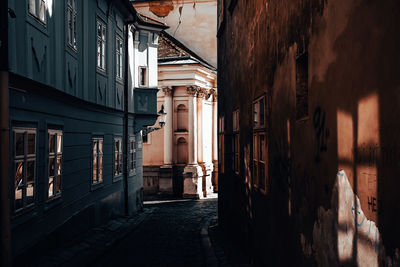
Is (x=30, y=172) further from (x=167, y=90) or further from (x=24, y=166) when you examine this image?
(x=167, y=90)

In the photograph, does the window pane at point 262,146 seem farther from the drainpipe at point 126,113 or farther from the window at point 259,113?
the drainpipe at point 126,113

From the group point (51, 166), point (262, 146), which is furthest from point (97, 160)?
point (262, 146)

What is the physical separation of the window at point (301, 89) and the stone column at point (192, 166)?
21.3 m

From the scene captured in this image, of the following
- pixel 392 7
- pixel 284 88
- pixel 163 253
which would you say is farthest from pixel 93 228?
pixel 392 7

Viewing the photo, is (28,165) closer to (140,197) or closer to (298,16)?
(298,16)

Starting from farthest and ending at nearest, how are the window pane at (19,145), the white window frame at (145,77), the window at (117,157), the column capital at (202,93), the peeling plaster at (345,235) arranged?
the column capital at (202,93) < the white window frame at (145,77) < the window at (117,157) < the window pane at (19,145) < the peeling plaster at (345,235)

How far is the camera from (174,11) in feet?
99.2

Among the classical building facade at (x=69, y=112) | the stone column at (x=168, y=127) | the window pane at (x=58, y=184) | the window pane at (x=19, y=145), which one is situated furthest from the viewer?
the stone column at (x=168, y=127)

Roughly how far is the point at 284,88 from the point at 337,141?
1975 mm

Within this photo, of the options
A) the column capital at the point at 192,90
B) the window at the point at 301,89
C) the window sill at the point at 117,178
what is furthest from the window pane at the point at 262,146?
A: the column capital at the point at 192,90

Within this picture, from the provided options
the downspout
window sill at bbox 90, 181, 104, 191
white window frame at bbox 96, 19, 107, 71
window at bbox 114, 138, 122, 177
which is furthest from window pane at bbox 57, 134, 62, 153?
the downspout

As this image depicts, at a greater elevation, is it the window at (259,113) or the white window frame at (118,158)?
the window at (259,113)

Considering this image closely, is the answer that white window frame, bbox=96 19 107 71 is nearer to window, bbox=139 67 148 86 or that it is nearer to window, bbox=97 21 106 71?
window, bbox=97 21 106 71

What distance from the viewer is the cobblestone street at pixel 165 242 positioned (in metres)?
9.33
